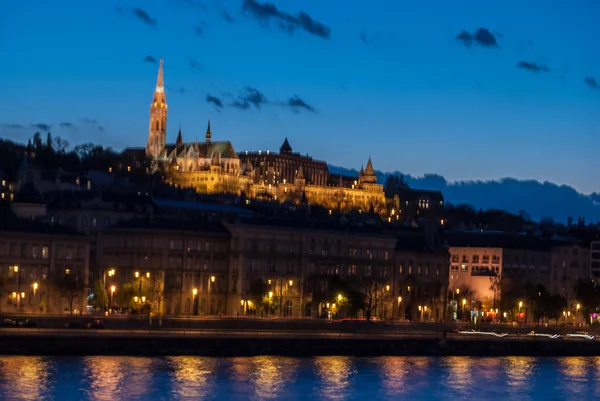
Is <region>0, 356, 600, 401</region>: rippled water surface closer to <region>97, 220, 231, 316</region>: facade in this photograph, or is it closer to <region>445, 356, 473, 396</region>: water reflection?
<region>445, 356, 473, 396</region>: water reflection

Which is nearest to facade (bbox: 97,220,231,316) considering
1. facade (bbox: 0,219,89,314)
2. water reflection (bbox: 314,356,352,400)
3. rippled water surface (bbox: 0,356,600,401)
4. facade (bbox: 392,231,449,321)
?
facade (bbox: 0,219,89,314)

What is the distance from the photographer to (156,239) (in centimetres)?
11006

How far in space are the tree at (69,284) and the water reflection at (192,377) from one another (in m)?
20.2

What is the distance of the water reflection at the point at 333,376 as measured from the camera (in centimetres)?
6819

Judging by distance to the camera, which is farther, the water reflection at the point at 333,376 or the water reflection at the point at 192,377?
the water reflection at the point at 333,376

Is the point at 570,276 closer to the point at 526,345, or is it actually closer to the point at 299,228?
the point at 299,228

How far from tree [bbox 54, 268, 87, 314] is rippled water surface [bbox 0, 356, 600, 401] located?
20.7 metres

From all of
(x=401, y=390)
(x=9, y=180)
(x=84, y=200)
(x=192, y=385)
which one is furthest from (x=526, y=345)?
(x=9, y=180)

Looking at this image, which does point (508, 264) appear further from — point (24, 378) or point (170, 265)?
point (24, 378)

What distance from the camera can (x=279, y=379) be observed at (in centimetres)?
7194

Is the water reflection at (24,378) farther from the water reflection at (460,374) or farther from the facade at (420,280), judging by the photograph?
Result: the facade at (420,280)

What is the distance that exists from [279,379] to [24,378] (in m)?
12.0

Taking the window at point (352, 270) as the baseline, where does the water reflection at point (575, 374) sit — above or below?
below

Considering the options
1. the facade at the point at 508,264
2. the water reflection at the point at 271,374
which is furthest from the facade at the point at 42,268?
the facade at the point at 508,264
